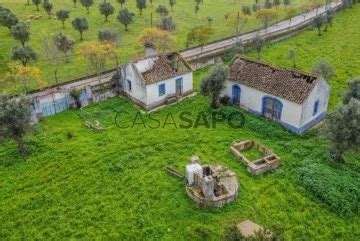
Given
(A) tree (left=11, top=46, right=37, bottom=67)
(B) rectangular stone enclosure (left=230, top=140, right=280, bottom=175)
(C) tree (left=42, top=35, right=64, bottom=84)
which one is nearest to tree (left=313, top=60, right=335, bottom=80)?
(B) rectangular stone enclosure (left=230, top=140, right=280, bottom=175)

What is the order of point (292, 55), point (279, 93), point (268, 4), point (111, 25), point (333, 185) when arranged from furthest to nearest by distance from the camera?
1. point (268, 4)
2. point (111, 25)
3. point (292, 55)
4. point (279, 93)
5. point (333, 185)

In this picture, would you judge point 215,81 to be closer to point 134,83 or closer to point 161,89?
point 161,89

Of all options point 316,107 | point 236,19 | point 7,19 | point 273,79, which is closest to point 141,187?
point 273,79

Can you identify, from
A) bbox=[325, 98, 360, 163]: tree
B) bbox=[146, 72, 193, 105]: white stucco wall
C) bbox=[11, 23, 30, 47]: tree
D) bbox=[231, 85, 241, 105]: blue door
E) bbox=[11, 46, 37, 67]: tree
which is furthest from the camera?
bbox=[11, 23, 30, 47]: tree

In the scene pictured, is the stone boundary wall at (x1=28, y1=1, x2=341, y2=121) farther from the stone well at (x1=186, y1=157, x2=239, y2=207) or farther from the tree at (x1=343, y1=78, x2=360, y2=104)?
the tree at (x1=343, y1=78, x2=360, y2=104)

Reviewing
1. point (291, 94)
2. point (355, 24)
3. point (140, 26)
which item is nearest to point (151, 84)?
point (291, 94)

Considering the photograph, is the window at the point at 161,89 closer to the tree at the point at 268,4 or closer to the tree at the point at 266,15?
the tree at the point at 266,15

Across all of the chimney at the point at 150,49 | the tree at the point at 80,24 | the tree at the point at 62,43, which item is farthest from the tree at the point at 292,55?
the tree at the point at 80,24
